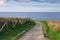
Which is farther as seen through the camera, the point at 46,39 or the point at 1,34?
the point at 1,34

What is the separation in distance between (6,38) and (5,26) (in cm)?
450

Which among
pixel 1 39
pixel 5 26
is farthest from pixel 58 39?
pixel 5 26

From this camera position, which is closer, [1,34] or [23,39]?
[23,39]

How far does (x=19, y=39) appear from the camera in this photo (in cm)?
1481

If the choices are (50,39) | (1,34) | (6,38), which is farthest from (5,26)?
(50,39)

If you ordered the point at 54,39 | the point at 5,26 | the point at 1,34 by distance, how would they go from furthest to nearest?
the point at 5,26 < the point at 1,34 < the point at 54,39

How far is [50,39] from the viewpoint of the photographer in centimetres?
1488

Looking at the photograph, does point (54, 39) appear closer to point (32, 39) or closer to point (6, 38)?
point (32, 39)

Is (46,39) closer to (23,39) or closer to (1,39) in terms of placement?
(23,39)

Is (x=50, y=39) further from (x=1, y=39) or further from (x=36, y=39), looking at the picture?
(x=1, y=39)

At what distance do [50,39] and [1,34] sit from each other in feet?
11.8

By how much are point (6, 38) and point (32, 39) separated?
5.19 ft

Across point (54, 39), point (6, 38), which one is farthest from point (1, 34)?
point (54, 39)

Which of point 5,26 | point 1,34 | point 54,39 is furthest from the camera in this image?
point 5,26
